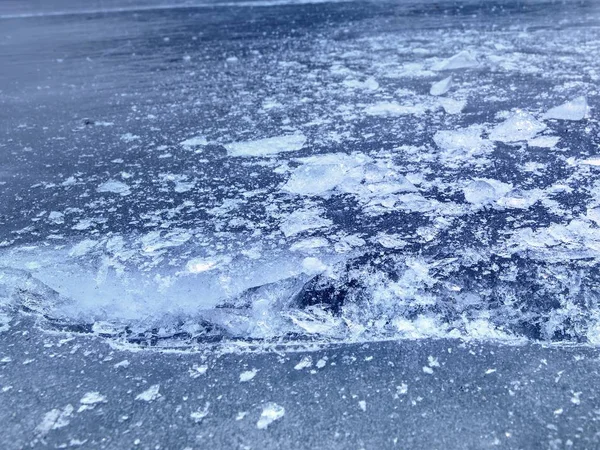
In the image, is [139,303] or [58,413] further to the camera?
[139,303]

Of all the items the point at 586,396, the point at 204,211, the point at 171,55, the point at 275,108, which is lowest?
the point at 586,396

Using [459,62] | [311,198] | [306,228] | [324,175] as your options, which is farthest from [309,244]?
[459,62]

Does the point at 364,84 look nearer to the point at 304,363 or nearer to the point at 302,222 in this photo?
the point at 302,222

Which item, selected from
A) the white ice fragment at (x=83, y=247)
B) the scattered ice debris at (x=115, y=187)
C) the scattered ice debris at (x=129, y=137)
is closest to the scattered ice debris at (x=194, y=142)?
the scattered ice debris at (x=129, y=137)

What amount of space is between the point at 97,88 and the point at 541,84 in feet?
7.57

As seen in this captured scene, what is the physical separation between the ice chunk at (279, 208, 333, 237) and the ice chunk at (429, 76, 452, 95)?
113 cm

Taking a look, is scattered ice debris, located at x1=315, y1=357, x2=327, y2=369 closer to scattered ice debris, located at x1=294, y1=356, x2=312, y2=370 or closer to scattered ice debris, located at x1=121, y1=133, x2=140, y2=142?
scattered ice debris, located at x1=294, y1=356, x2=312, y2=370

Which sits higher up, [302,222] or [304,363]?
[302,222]

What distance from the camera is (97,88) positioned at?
2.46m

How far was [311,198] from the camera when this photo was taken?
138 centimetres

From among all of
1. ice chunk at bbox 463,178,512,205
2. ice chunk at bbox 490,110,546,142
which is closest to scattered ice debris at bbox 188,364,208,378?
ice chunk at bbox 463,178,512,205

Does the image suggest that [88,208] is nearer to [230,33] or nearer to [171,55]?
[171,55]

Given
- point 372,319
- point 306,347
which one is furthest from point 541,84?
point 306,347

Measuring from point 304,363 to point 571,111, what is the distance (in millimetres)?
1562
